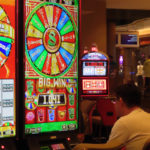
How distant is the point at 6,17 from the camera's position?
2.10 metres

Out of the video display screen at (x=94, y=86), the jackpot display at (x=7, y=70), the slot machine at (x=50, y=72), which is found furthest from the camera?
the video display screen at (x=94, y=86)

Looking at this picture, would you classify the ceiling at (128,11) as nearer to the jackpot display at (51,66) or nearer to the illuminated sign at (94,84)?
the illuminated sign at (94,84)

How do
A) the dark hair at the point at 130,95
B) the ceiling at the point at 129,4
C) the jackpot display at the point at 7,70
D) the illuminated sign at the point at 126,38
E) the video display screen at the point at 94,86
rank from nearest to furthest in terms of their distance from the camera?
the jackpot display at the point at 7,70 → the dark hair at the point at 130,95 → the video display screen at the point at 94,86 → the ceiling at the point at 129,4 → the illuminated sign at the point at 126,38

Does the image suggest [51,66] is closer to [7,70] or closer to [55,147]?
[7,70]

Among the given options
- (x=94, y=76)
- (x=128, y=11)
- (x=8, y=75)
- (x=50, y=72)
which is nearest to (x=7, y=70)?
(x=8, y=75)

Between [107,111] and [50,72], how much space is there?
13.2 ft

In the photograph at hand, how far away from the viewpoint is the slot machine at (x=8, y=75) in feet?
6.77

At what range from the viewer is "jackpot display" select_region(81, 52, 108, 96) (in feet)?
21.3

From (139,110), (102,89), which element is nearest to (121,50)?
(102,89)

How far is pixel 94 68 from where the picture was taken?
257 inches

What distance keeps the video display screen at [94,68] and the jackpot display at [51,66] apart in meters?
4.13

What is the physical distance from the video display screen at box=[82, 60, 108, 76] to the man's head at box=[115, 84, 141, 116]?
12.5 feet

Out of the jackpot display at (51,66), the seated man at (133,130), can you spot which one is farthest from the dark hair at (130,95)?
the jackpot display at (51,66)

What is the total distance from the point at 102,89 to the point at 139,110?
405cm
